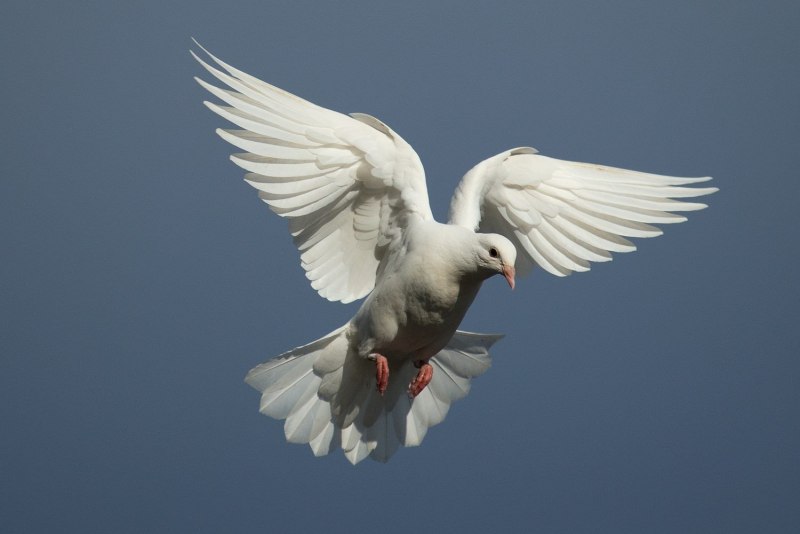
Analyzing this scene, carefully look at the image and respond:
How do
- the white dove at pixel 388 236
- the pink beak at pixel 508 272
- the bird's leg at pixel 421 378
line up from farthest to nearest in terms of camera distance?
1. the bird's leg at pixel 421 378
2. the white dove at pixel 388 236
3. the pink beak at pixel 508 272

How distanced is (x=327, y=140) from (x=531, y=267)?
5.24ft

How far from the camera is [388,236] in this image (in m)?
9.20

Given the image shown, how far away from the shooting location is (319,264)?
9.28 m

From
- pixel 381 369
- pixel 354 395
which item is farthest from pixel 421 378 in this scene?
pixel 354 395

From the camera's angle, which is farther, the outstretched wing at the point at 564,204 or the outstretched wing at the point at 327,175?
the outstretched wing at the point at 564,204

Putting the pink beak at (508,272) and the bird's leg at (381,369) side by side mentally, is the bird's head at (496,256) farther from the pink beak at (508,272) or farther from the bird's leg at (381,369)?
the bird's leg at (381,369)

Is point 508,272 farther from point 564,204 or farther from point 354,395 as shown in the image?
point 354,395

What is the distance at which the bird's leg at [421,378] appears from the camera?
909 cm

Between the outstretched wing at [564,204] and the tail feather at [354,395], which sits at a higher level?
the outstretched wing at [564,204]

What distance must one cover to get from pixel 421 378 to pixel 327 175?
1.36 metres

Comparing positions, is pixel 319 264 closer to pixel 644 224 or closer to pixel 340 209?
pixel 340 209

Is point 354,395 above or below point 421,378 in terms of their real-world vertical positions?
below

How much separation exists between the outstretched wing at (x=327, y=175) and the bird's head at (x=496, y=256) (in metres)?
0.68

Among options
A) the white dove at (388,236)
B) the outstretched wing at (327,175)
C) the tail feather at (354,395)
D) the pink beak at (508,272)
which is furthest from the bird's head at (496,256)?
the tail feather at (354,395)
